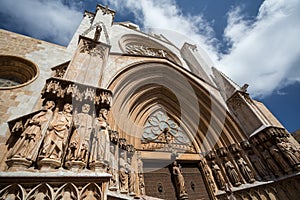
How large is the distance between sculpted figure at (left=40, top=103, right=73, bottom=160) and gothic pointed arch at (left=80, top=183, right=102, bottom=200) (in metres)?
0.44

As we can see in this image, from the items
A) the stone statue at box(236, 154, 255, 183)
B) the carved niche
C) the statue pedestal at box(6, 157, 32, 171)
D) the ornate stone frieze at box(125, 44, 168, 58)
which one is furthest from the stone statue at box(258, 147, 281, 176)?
the ornate stone frieze at box(125, 44, 168, 58)

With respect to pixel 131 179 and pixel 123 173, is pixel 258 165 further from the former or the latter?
pixel 123 173

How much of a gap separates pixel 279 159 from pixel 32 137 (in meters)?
4.96

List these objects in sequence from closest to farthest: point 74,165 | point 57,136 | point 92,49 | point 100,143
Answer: point 74,165 → point 57,136 → point 100,143 → point 92,49

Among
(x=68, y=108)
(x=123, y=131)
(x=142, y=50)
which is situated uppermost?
(x=142, y=50)

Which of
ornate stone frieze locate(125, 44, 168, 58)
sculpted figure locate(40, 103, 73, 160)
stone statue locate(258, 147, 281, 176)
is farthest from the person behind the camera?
ornate stone frieze locate(125, 44, 168, 58)

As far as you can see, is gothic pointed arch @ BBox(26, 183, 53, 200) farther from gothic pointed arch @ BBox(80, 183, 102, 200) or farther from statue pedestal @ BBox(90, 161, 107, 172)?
statue pedestal @ BBox(90, 161, 107, 172)

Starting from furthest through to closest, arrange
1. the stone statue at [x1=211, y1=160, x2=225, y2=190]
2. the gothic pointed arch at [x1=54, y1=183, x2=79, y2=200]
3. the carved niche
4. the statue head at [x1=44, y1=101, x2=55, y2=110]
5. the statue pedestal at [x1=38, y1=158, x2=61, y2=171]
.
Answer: the carved niche
the stone statue at [x1=211, y1=160, x2=225, y2=190]
the statue head at [x1=44, y1=101, x2=55, y2=110]
the statue pedestal at [x1=38, y1=158, x2=61, y2=171]
the gothic pointed arch at [x1=54, y1=183, x2=79, y2=200]

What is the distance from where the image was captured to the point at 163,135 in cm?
498

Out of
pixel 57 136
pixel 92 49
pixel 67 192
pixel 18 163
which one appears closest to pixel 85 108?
pixel 57 136

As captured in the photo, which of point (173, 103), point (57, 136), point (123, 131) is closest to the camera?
point (57, 136)

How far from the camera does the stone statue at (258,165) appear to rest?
373cm

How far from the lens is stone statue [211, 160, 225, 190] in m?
3.94

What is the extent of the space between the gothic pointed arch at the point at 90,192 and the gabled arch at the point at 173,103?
7.06ft
